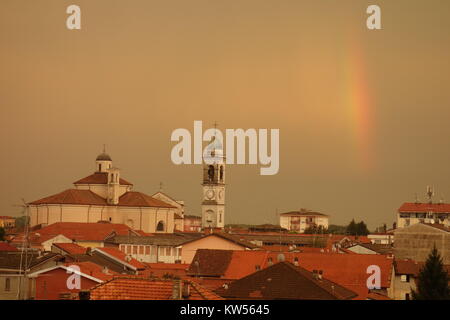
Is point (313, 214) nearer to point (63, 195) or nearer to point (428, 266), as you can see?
point (63, 195)

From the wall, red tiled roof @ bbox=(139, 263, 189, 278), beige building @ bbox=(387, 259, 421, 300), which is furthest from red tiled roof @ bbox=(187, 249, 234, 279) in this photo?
the wall

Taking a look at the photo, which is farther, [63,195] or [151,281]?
[63,195]

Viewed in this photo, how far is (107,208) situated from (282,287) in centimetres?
7911

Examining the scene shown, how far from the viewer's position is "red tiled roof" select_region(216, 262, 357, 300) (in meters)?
26.5

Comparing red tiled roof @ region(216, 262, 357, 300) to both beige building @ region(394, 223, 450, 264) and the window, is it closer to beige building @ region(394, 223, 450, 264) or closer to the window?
the window

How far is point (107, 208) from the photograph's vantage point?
345 ft

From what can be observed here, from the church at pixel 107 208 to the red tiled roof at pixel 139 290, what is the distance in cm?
8442

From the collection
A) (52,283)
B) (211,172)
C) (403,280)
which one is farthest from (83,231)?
(52,283)

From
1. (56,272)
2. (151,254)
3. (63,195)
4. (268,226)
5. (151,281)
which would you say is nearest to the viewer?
(151,281)

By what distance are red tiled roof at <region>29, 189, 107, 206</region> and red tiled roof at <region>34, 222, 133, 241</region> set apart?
979 centimetres

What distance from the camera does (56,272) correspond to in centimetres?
3347
